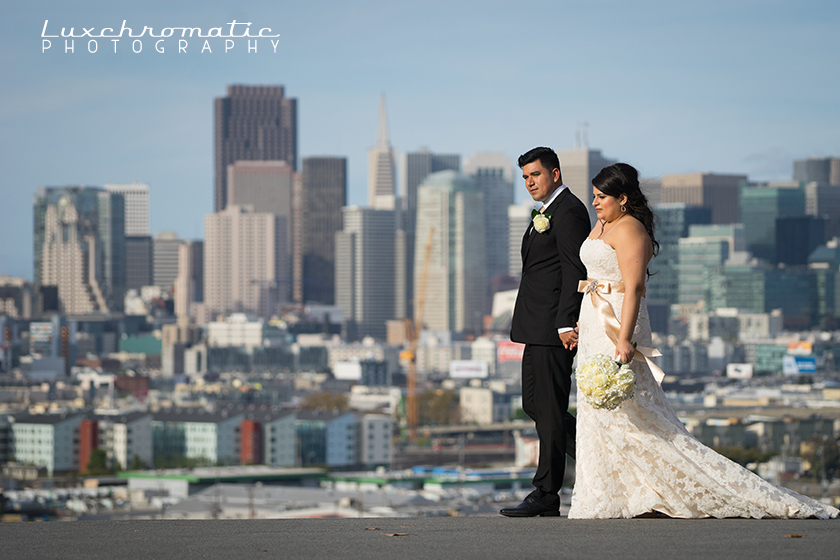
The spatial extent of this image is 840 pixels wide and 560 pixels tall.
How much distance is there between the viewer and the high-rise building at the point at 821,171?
167750 millimetres

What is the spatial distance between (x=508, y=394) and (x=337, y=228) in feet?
319

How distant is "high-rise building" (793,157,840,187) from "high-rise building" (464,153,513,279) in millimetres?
37052

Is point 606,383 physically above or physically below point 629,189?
below

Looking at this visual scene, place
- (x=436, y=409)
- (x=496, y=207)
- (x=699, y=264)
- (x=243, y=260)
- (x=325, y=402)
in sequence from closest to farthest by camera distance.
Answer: (x=436, y=409)
(x=325, y=402)
(x=699, y=264)
(x=243, y=260)
(x=496, y=207)

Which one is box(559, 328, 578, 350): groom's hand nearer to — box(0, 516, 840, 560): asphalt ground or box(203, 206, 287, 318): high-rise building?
box(0, 516, 840, 560): asphalt ground

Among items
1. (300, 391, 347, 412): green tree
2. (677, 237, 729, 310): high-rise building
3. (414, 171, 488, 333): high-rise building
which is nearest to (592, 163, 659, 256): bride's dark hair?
(300, 391, 347, 412): green tree

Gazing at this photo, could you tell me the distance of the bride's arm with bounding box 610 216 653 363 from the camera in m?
6.30

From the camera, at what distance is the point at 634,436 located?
20.6 feet

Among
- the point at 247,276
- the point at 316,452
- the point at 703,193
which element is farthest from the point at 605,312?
the point at 247,276

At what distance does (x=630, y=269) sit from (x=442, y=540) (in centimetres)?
146

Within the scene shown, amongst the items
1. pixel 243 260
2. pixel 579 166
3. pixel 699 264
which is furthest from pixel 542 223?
pixel 243 260

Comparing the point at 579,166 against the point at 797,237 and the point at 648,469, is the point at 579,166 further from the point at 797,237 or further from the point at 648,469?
the point at 648,469

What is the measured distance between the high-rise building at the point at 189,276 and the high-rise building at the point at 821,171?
75.7 m

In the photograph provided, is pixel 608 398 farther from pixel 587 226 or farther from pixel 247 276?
pixel 247 276
